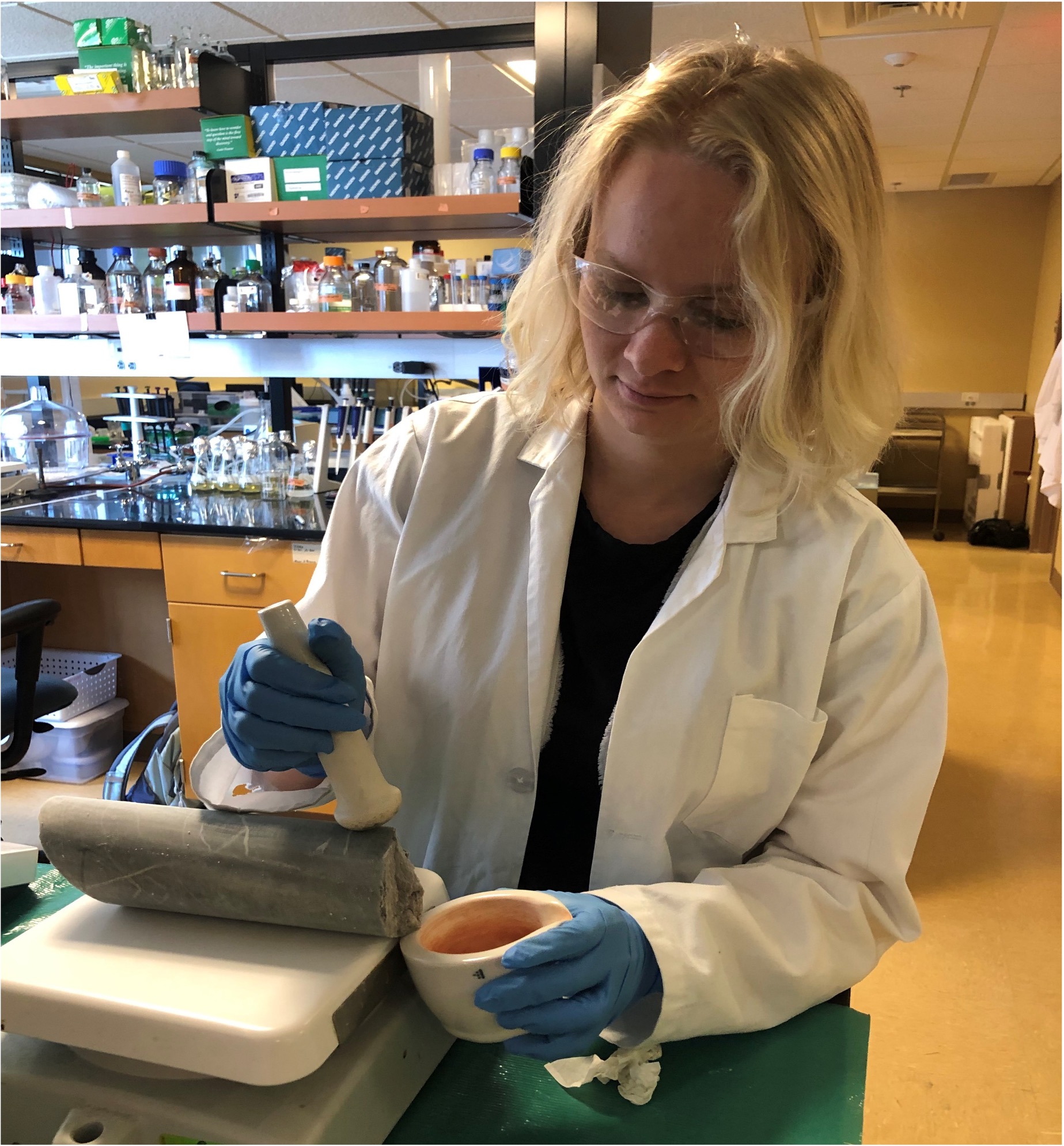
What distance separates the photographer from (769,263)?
85 cm

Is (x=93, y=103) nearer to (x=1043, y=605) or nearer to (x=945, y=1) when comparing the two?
(x=945, y=1)

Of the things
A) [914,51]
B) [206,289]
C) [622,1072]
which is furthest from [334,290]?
[914,51]

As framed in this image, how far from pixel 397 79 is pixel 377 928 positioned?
17.4 feet

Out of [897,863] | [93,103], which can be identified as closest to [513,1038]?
[897,863]

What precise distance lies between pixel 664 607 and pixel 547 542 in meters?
0.16

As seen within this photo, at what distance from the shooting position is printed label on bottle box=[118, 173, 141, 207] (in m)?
3.11

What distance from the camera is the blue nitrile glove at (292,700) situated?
2.61ft

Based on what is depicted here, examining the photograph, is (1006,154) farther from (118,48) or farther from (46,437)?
(46,437)

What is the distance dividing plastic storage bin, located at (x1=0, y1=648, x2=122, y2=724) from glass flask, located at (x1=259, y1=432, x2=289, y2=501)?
0.80m

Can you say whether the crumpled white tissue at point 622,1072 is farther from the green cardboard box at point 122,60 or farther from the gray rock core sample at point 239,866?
the green cardboard box at point 122,60

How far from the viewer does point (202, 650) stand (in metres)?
2.70

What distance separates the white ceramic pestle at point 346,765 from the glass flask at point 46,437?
307 cm

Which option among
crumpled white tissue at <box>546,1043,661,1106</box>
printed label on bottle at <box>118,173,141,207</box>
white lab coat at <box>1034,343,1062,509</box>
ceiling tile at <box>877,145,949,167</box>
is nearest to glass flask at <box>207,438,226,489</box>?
printed label on bottle at <box>118,173,141,207</box>

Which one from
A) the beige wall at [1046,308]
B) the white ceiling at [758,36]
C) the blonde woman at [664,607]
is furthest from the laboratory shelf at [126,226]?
the beige wall at [1046,308]
